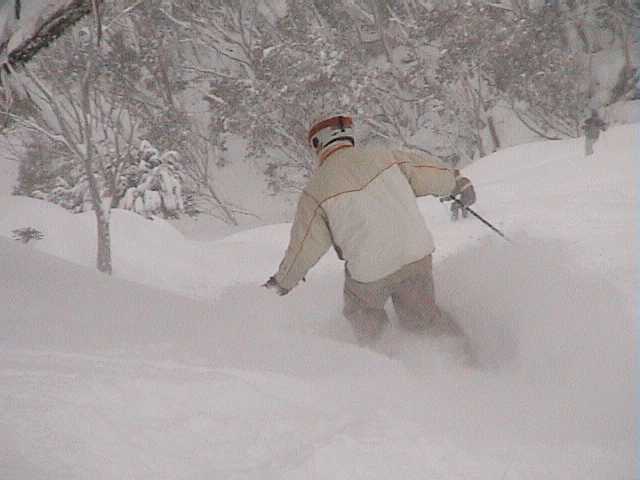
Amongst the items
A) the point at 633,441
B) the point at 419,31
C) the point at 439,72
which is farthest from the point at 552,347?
the point at 419,31

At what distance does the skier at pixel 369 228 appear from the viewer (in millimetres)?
2564

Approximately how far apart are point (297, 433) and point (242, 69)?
59.9 ft

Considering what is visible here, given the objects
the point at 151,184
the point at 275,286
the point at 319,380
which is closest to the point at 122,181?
the point at 151,184

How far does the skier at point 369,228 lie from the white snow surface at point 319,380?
0.64 ft

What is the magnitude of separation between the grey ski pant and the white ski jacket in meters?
0.06

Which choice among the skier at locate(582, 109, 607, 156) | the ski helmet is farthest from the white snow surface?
the skier at locate(582, 109, 607, 156)

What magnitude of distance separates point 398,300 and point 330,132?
838 millimetres

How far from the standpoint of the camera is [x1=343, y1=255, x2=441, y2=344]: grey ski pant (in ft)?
8.99

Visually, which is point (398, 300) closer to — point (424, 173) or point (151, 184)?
point (424, 173)

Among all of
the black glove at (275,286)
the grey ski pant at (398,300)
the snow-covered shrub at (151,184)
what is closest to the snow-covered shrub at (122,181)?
the snow-covered shrub at (151,184)

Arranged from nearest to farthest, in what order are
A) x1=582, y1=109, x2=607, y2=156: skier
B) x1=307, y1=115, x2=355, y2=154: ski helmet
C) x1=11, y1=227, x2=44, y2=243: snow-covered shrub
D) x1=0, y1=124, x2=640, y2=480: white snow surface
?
x1=0, y1=124, x2=640, y2=480: white snow surface < x1=307, y1=115, x2=355, y2=154: ski helmet < x1=582, y1=109, x2=607, y2=156: skier < x1=11, y1=227, x2=44, y2=243: snow-covered shrub

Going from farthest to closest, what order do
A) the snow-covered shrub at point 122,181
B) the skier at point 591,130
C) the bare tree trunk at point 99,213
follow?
1. the snow-covered shrub at point 122,181
2. the skier at point 591,130
3. the bare tree trunk at point 99,213

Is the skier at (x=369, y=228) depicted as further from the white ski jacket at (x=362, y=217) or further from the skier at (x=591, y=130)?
the skier at (x=591, y=130)

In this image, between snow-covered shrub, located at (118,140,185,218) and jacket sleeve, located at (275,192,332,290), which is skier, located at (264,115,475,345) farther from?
snow-covered shrub, located at (118,140,185,218)
